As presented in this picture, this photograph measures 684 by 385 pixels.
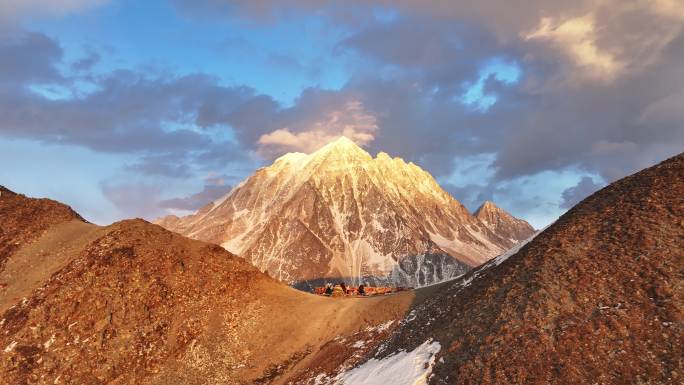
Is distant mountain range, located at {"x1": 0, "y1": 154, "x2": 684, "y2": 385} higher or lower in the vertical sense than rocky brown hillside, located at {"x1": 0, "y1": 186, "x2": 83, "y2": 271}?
lower

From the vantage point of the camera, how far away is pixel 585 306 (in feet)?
72.3

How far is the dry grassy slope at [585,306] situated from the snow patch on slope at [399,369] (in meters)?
0.73

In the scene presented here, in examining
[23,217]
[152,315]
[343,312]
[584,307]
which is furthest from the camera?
[23,217]

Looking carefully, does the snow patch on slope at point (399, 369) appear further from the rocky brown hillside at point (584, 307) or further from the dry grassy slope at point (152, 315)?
the dry grassy slope at point (152, 315)

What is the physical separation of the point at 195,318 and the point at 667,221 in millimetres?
36703

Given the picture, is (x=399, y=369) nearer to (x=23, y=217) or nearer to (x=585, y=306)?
(x=585, y=306)

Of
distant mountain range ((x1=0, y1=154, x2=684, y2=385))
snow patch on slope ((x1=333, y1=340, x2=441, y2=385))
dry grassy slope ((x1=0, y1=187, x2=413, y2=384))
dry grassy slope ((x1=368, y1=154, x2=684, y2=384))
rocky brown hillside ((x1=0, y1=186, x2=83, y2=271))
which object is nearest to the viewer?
dry grassy slope ((x1=368, y1=154, x2=684, y2=384))

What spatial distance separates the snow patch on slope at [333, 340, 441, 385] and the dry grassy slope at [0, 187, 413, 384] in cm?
838

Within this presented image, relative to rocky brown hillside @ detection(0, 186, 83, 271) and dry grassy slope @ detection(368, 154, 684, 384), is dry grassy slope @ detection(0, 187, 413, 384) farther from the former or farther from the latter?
dry grassy slope @ detection(368, 154, 684, 384)

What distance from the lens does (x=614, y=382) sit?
1770 centimetres

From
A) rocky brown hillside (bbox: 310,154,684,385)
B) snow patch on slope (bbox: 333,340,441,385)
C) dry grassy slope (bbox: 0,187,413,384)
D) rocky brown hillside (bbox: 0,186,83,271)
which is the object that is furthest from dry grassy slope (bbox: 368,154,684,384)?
rocky brown hillside (bbox: 0,186,83,271)

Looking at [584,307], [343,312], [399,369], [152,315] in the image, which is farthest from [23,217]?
[584,307]

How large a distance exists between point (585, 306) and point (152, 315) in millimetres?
34333

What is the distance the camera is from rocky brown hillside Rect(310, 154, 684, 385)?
18938mm
